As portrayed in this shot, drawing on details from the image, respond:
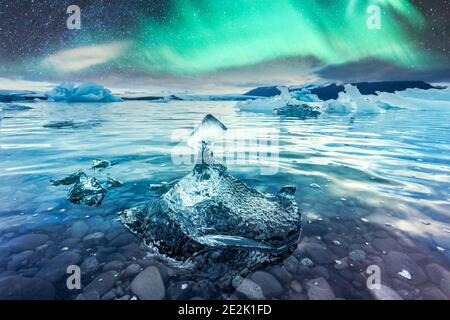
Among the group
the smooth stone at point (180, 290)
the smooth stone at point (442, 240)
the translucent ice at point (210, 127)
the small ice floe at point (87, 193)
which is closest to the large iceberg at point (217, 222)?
the smooth stone at point (180, 290)

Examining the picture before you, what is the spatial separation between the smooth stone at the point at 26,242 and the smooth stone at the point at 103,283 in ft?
4.03

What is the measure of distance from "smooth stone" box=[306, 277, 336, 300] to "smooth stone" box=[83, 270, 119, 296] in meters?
1.94

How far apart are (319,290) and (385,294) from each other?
61cm

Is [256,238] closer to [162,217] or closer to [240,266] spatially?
[240,266]

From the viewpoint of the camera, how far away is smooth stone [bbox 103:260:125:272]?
2.73m

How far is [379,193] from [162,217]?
4244mm

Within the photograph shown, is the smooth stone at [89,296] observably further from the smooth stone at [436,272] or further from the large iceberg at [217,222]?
the smooth stone at [436,272]

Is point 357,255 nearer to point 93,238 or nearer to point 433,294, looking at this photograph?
point 433,294

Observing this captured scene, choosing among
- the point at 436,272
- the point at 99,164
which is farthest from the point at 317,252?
the point at 99,164

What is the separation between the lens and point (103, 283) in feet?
8.23

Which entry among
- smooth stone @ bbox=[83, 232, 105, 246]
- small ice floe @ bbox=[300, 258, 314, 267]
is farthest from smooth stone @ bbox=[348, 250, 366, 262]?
smooth stone @ bbox=[83, 232, 105, 246]

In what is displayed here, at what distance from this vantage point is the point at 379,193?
16.5 feet

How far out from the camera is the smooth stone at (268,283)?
244 cm
